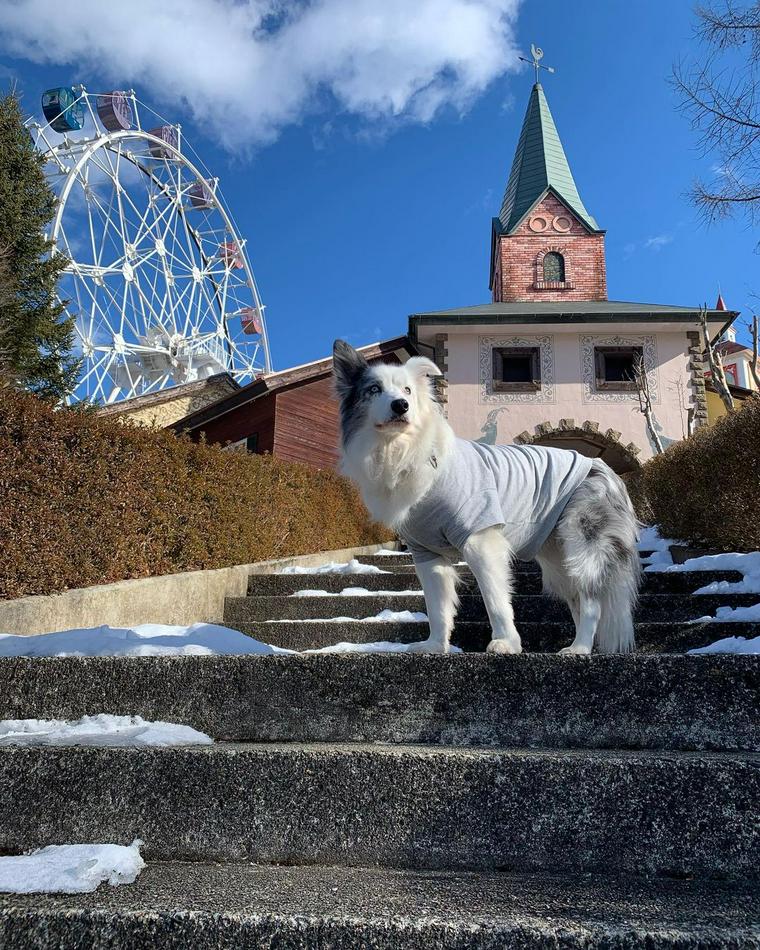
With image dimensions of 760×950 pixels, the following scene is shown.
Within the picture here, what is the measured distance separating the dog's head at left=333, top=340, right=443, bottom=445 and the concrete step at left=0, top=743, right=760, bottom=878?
1489 millimetres

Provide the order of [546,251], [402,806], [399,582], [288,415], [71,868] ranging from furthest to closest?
[546,251] < [288,415] < [399,582] < [402,806] < [71,868]

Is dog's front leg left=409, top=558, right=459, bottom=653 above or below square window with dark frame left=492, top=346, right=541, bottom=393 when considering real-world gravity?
below

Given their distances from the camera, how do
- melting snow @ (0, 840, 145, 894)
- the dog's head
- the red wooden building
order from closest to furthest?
Answer: melting snow @ (0, 840, 145, 894), the dog's head, the red wooden building

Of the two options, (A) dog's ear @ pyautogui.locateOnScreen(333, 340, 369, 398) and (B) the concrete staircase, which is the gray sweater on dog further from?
(B) the concrete staircase

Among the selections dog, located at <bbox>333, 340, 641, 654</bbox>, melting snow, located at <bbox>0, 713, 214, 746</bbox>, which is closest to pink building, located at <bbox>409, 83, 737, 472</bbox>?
dog, located at <bbox>333, 340, 641, 654</bbox>

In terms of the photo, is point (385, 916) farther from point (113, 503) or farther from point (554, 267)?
point (554, 267)

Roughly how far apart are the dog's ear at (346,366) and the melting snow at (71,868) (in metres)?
2.07

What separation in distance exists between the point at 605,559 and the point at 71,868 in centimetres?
214

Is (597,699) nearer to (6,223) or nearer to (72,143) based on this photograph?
(6,223)

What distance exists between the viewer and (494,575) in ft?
8.81

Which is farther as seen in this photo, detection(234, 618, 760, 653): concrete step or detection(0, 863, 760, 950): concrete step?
detection(234, 618, 760, 653): concrete step

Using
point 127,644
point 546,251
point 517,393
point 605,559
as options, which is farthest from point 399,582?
point 546,251

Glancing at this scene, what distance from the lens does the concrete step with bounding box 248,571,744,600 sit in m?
4.16

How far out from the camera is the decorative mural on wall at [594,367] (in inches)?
653
